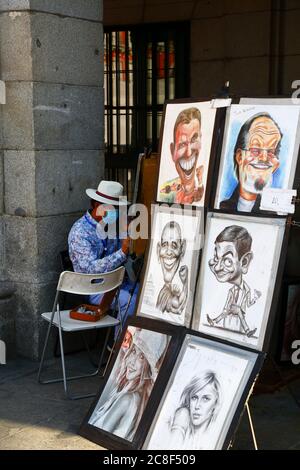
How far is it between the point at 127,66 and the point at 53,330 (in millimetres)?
4233

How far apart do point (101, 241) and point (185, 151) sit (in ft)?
4.77

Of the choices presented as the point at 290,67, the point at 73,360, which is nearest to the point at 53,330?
the point at 73,360

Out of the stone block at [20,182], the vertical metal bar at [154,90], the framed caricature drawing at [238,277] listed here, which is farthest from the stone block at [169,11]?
the framed caricature drawing at [238,277]

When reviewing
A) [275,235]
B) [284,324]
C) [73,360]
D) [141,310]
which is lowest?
[73,360]

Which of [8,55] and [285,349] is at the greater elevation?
[8,55]

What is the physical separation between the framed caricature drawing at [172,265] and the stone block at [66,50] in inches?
70.5

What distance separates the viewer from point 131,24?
889cm

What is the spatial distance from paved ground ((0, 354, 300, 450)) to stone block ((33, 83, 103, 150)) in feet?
5.88

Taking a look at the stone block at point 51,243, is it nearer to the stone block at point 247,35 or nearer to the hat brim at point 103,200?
the hat brim at point 103,200

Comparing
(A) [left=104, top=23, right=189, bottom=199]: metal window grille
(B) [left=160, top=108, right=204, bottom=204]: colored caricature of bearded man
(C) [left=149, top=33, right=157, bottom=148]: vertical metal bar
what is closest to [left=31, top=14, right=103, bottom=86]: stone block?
(B) [left=160, top=108, right=204, bottom=204]: colored caricature of bearded man

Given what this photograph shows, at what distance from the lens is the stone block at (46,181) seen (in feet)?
19.2

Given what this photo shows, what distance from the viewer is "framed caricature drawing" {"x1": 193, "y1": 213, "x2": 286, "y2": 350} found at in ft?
13.1

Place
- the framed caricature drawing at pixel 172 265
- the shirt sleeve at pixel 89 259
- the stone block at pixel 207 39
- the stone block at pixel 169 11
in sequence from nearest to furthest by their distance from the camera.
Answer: the framed caricature drawing at pixel 172 265
the shirt sleeve at pixel 89 259
the stone block at pixel 207 39
the stone block at pixel 169 11

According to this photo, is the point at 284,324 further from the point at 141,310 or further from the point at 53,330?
the point at 53,330
